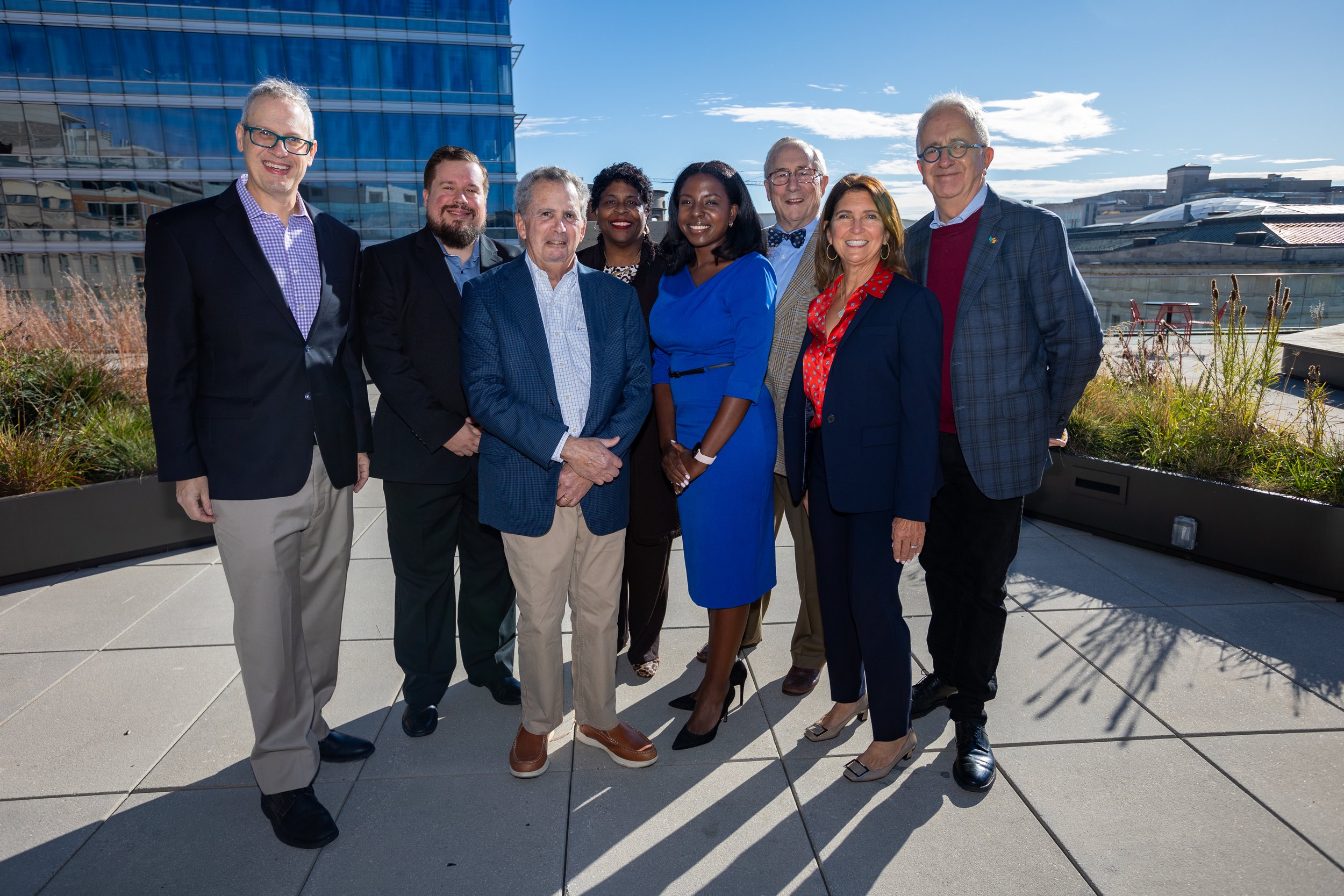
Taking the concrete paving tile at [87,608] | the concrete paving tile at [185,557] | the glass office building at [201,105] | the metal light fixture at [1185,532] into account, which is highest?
→ the glass office building at [201,105]

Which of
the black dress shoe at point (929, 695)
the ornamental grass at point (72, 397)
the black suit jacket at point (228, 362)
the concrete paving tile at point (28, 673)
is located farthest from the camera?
the ornamental grass at point (72, 397)

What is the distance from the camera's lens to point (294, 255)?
249cm

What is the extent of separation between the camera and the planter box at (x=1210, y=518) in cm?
396

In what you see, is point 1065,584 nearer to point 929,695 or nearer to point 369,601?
point 929,695

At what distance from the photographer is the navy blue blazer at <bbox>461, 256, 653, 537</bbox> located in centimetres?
253

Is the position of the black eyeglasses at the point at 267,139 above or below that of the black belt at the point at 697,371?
above

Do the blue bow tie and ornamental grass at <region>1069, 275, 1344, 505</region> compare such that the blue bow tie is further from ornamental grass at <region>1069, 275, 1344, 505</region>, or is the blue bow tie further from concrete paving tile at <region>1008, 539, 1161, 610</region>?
ornamental grass at <region>1069, 275, 1344, 505</region>

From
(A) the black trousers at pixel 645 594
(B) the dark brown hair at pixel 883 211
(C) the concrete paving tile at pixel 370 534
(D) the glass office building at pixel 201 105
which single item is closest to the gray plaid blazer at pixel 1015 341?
(B) the dark brown hair at pixel 883 211

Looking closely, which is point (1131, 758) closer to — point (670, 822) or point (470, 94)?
point (670, 822)

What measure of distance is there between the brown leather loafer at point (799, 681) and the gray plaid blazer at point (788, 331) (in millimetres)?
951

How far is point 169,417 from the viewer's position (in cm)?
227

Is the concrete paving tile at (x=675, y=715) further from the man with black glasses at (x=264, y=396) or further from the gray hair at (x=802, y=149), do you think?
the gray hair at (x=802, y=149)

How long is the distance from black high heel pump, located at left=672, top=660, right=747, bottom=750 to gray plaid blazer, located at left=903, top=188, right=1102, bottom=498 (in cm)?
122

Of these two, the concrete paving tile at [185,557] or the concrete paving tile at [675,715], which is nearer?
the concrete paving tile at [675,715]
